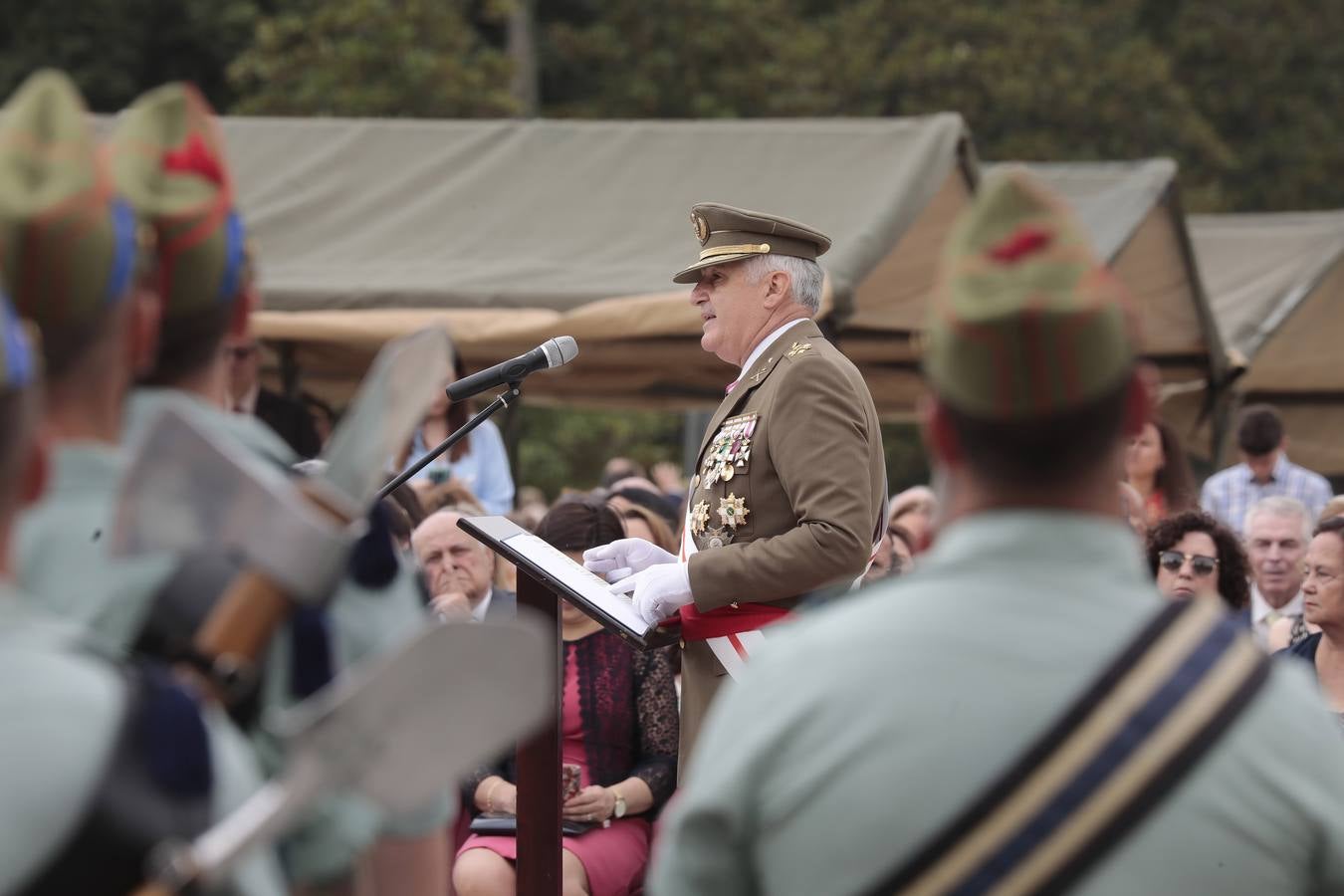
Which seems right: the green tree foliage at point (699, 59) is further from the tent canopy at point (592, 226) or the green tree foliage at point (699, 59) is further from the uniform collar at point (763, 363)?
the uniform collar at point (763, 363)

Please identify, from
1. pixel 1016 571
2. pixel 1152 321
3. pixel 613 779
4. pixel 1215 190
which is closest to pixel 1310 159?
pixel 1215 190

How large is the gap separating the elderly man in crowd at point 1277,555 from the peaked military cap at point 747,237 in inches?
124

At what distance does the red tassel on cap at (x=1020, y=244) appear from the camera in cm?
168

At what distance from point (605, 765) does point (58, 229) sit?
3.84m

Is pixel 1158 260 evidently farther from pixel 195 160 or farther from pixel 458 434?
pixel 195 160

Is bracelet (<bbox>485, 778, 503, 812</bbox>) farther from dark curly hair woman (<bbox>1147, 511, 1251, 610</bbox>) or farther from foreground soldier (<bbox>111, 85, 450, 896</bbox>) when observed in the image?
foreground soldier (<bbox>111, 85, 450, 896</bbox>)

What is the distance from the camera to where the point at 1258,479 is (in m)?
9.09

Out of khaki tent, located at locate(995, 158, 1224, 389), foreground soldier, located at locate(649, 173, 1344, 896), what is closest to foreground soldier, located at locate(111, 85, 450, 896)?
foreground soldier, located at locate(649, 173, 1344, 896)

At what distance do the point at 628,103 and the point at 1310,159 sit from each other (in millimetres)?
9919

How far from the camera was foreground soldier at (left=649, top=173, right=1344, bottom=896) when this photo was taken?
5.25 ft

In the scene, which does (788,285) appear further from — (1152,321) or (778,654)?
(1152,321)

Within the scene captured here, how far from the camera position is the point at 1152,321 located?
10.3m

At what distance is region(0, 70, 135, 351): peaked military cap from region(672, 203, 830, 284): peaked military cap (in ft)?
9.03

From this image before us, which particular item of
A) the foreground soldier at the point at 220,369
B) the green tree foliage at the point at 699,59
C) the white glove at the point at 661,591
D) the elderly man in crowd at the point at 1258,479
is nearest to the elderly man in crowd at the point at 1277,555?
the elderly man in crowd at the point at 1258,479
